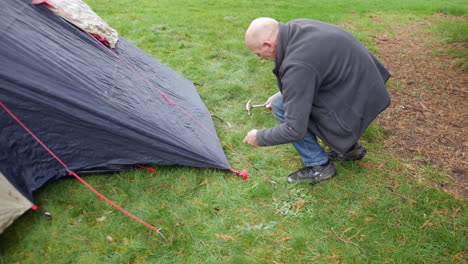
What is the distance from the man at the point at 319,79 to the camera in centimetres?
204

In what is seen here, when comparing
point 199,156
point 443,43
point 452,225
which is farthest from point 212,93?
point 443,43

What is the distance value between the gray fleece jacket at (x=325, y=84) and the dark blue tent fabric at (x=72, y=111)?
2.85 ft

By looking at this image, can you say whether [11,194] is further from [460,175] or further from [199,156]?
[460,175]

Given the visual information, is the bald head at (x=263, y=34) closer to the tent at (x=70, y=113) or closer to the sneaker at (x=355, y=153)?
the tent at (x=70, y=113)

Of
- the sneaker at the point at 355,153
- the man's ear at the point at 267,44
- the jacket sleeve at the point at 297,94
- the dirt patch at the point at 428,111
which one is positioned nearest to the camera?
the jacket sleeve at the point at 297,94

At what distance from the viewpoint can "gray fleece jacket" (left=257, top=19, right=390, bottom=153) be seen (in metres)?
2.04

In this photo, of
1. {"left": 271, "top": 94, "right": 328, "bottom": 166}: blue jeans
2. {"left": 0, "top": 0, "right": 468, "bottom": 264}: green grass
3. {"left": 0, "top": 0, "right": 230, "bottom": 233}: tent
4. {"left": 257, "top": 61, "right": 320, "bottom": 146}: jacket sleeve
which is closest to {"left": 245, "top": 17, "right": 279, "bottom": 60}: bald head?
{"left": 257, "top": 61, "right": 320, "bottom": 146}: jacket sleeve

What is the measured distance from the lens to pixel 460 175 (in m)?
2.79

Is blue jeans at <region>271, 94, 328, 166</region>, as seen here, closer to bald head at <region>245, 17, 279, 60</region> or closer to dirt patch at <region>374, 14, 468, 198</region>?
bald head at <region>245, 17, 279, 60</region>

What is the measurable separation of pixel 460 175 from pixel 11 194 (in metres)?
3.54

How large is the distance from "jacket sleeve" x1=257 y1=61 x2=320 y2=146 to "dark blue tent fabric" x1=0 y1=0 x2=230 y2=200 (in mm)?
882

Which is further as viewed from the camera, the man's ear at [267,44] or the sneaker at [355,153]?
the sneaker at [355,153]

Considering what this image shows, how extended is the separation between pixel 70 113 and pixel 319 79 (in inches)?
70.4

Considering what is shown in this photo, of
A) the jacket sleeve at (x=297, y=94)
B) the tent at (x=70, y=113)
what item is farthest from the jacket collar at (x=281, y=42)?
the tent at (x=70, y=113)
